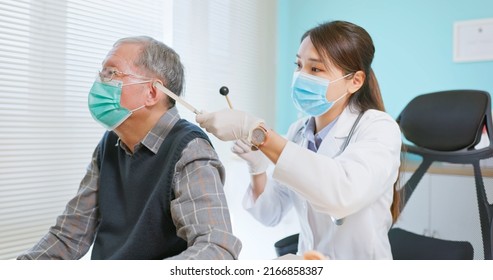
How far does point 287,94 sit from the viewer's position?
2955 mm

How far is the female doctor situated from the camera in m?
1.06

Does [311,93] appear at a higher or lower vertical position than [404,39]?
lower

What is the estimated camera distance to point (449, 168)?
5.00 ft

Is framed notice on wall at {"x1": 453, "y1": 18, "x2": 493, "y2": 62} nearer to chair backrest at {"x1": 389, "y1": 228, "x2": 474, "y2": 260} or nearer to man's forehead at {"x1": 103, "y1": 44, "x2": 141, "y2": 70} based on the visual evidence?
chair backrest at {"x1": 389, "y1": 228, "x2": 474, "y2": 260}

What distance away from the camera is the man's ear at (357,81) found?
1.30 metres

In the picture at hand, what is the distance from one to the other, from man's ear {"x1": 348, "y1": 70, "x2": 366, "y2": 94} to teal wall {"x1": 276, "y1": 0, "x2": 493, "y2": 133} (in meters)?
1.45

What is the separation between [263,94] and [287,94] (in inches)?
8.9

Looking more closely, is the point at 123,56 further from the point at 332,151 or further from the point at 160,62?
the point at 332,151

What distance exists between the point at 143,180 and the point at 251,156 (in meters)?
0.37

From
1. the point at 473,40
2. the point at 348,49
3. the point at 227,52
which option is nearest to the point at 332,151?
the point at 348,49

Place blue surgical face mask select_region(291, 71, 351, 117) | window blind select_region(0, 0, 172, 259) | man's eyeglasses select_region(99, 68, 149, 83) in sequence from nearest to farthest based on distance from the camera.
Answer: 1. man's eyeglasses select_region(99, 68, 149, 83)
2. blue surgical face mask select_region(291, 71, 351, 117)
3. window blind select_region(0, 0, 172, 259)

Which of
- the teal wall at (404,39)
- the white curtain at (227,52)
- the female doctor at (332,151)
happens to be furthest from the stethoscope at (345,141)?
the teal wall at (404,39)

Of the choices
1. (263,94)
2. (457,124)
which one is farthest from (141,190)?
(263,94)

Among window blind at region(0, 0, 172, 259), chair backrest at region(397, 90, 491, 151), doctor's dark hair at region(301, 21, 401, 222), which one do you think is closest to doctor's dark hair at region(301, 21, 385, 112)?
doctor's dark hair at region(301, 21, 401, 222)
